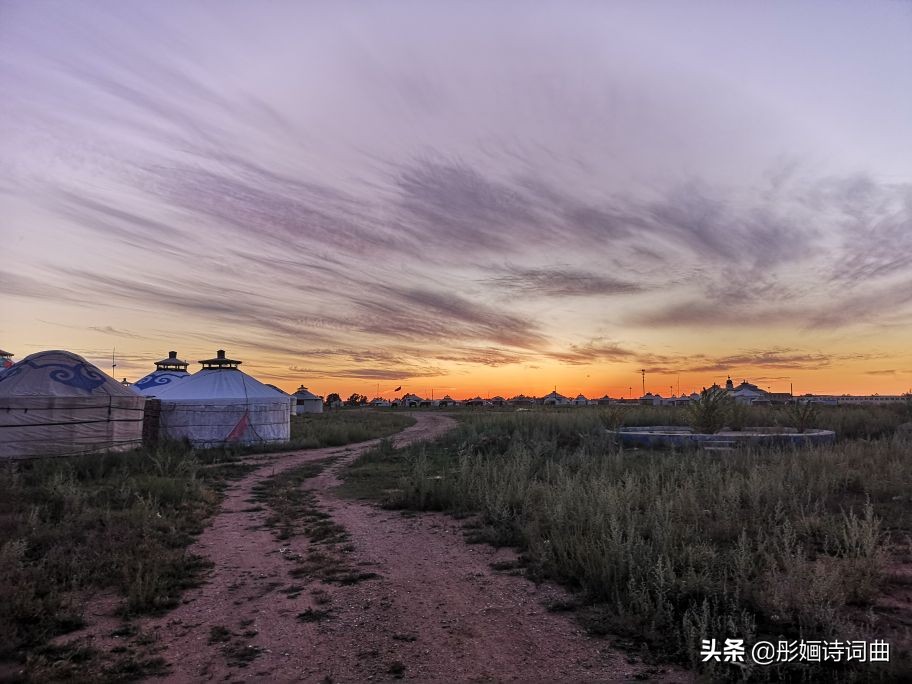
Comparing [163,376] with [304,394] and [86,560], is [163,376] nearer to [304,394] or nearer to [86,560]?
[86,560]

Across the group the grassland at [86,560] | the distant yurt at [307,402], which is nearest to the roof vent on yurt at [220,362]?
the grassland at [86,560]

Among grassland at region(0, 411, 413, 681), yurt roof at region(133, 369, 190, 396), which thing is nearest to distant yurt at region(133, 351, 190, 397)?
yurt roof at region(133, 369, 190, 396)

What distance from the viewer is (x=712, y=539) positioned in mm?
6270

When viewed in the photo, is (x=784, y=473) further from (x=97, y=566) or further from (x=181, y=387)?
(x=181, y=387)

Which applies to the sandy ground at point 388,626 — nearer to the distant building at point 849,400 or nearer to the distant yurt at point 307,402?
the distant building at point 849,400

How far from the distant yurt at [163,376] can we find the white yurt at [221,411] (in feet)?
4.87

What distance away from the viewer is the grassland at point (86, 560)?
410cm

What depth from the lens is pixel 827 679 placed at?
3457 millimetres

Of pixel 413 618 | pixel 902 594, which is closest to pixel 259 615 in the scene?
pixel 413 618

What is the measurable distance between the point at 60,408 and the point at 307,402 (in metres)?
52.9

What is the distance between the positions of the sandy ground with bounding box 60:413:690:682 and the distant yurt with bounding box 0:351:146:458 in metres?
13.4

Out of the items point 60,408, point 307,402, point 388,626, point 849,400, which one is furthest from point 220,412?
point 849,400

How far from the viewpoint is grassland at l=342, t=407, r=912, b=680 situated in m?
4.09

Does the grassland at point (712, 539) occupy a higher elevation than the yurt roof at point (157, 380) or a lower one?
lower
